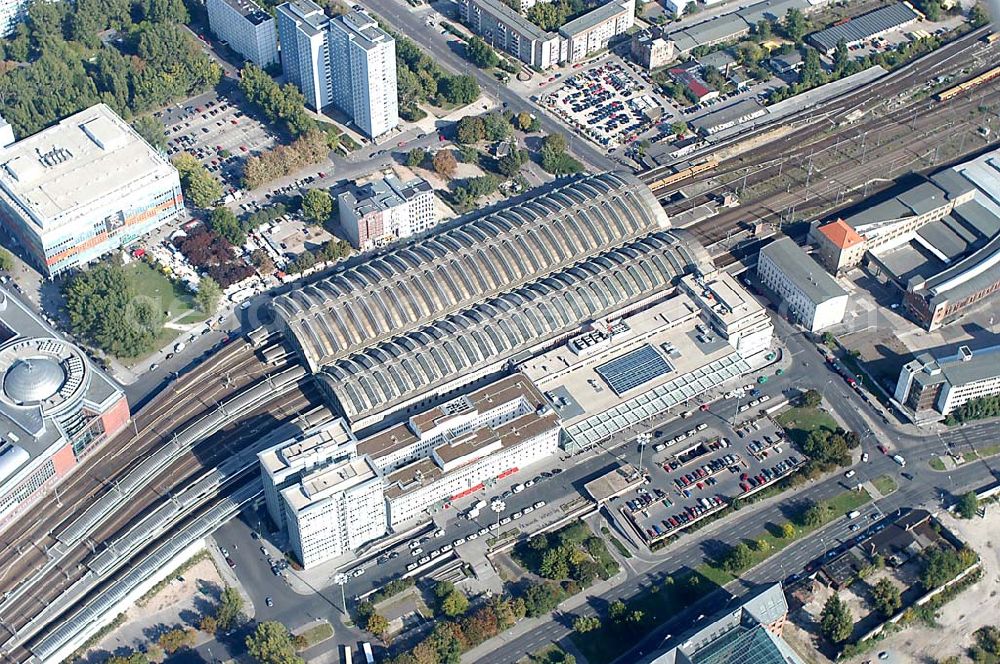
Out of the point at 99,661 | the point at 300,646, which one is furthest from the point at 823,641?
the point at 99,661

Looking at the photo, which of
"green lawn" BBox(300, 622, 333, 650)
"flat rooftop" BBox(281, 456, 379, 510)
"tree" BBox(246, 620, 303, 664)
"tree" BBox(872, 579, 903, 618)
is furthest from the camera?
"tree" BBox(872, 579, 903, 618)

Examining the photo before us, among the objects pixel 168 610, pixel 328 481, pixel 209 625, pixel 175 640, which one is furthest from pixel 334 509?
pixel 168 610

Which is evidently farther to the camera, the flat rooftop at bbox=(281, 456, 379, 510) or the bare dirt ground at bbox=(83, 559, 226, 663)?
the flat rooftop at bbox=(281, 456, 379, 510)

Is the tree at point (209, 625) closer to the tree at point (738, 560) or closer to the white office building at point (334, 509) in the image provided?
the white office building at point (334, 509)

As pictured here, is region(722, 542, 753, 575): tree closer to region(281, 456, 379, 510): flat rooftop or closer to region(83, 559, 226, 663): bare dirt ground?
region(281, 456, 379, 510): flat rooftop

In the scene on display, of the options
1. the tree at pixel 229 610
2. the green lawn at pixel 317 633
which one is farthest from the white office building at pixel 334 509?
the tree at pixel 229 610

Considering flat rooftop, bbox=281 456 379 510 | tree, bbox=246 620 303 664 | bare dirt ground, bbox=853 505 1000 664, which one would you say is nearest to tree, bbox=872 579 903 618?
bare dirt ground, bbox=853 505 1000 664
